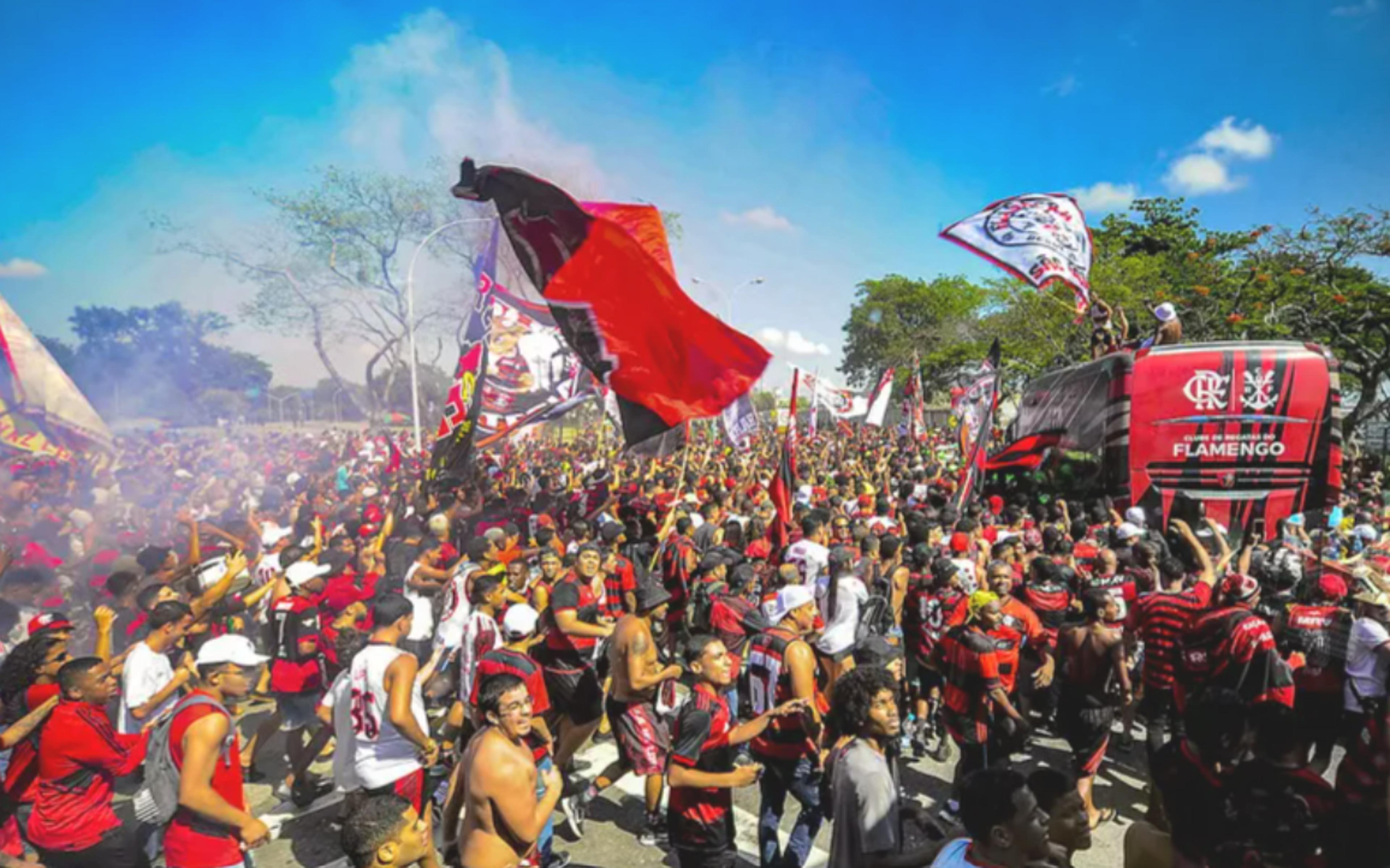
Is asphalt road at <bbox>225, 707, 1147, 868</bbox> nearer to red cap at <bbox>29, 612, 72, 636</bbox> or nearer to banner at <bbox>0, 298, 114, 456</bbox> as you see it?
red cap at <bbox>29, 612, 72, 636</bbox>

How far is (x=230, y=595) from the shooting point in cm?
715

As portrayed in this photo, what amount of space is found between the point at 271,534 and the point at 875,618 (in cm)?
781

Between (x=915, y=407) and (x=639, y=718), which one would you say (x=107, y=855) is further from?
(x=915, y=407)

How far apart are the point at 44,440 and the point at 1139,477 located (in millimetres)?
11583

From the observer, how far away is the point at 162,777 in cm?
349

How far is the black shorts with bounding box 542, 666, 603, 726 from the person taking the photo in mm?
5496

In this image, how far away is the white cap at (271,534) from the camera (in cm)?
951

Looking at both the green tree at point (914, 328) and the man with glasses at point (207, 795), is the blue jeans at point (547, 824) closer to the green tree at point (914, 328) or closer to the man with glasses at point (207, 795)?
the man with glasses at point (207, 795)

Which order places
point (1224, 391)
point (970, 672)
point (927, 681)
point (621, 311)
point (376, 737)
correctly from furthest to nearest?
point (1224, 391) → point (927, 681) → point (621, 311) → point (970, 672) → point (376, 737)

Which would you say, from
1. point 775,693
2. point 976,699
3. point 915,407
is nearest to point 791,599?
point 775,693

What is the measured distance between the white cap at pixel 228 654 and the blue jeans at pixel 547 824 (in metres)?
1.63

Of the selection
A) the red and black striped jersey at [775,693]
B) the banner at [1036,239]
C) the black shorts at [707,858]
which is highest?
the banner at [1036,239]

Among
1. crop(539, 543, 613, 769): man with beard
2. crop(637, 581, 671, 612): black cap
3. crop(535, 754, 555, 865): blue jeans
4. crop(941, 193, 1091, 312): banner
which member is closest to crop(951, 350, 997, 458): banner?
crop(941, 193, 1091, 312): banner

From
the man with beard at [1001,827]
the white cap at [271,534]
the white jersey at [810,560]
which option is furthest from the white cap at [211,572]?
the man with beard at [1001,827]
